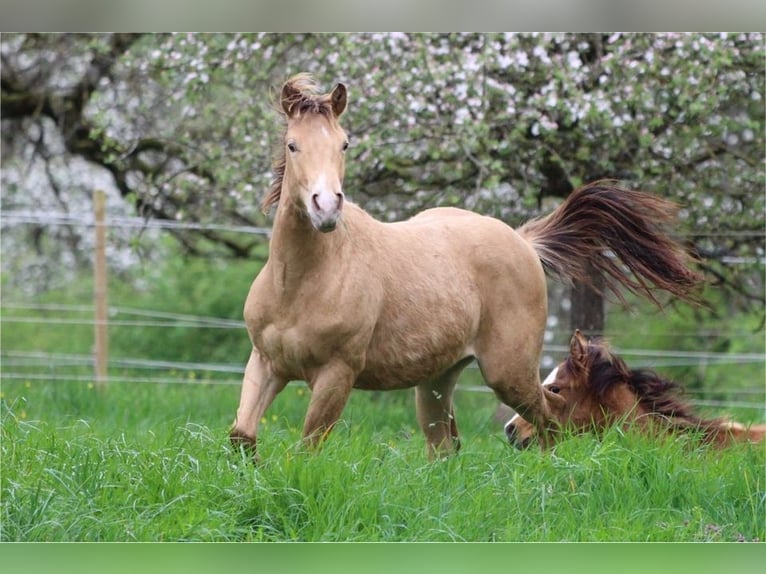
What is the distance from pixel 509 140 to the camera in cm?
813

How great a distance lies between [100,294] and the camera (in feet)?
33.2

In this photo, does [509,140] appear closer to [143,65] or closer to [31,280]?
[143,65]

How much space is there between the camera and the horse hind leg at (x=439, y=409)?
5957 mm

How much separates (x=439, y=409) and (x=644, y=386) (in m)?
1.34

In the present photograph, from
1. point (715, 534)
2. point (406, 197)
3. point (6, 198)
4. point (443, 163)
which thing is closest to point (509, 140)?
point (443, 163)

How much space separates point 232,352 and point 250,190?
6089 mm

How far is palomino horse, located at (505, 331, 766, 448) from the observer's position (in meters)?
6.21

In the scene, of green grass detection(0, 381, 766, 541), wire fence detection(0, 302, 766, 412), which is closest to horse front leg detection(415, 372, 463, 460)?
green grass detection(0, 381, 766, 541)

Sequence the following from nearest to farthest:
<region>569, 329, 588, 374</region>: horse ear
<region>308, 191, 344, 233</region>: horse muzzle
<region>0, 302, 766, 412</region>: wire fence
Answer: <region>308, 191, 344, 233</region>: horse muzzle → <region>569, 329, 588, 374</region>: horse ear → <region>0, 302, 766, 412</region>: wire fence

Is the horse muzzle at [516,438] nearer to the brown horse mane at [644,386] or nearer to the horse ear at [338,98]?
the brown horse mane at [644,386]

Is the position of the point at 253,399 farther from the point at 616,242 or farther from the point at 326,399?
the point at 616,242

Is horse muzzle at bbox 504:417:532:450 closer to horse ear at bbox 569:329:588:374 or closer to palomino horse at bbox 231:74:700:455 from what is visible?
palomino horse at bbox 231:74:700:455

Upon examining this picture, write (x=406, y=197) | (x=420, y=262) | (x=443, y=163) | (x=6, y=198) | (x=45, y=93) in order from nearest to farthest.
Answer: (x=420, y=262) < (x=443, y=163) < (x=406, y=197) < (x=45, y=93) < (x=6, y=198)

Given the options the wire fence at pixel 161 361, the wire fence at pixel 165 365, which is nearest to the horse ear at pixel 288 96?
the wire fence at pixel 161 361
